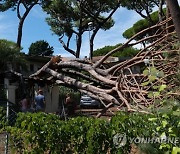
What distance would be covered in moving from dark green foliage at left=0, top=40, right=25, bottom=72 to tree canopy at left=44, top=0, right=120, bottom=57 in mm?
6796

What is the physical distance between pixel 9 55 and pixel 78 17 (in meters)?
9.64

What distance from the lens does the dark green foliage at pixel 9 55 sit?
17.9 m

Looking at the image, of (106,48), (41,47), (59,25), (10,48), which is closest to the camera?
(10,48)

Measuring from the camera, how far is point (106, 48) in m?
43.8

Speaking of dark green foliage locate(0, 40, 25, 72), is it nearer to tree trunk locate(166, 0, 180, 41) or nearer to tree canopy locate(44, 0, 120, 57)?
tree canopy locate(44, 0, 120, 57)

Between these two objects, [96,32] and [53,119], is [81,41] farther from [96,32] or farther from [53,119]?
[53,119]

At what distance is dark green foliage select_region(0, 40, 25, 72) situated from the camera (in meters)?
17.9

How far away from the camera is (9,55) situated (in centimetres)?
1805

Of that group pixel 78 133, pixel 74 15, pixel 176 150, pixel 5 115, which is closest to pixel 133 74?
pixel 78 133

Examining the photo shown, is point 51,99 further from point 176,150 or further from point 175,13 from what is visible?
point 176,150

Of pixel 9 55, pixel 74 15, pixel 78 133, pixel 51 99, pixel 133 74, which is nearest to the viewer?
pixel 78 133

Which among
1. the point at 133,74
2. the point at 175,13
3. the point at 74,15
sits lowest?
the point at 133,74

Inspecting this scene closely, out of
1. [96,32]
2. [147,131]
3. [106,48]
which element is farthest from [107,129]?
[106,48]

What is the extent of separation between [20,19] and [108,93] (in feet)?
62.7
